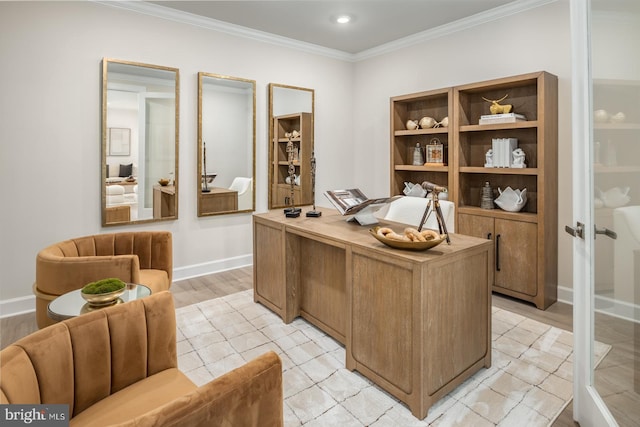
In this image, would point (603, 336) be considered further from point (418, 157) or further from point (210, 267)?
point (210, 267)

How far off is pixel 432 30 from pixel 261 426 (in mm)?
4262

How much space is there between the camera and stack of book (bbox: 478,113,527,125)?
3.16 meters

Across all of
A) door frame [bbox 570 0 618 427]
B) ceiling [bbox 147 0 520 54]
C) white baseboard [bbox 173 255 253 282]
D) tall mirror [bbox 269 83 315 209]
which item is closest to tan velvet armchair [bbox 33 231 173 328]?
white baseboard [bbox 173 255 253 282]

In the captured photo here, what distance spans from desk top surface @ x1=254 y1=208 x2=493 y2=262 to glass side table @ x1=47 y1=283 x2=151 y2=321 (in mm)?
1035

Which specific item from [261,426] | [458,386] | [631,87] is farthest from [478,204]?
[261,426]

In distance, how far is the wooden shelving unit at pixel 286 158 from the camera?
437cm

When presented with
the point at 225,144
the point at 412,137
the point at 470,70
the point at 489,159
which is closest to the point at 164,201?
the point at 225,144

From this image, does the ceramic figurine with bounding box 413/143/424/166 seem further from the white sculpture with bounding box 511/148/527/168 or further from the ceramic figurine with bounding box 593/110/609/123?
the ceramic figurine with bounding box 593/110/609/123

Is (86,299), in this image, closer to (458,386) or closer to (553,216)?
(458,386)

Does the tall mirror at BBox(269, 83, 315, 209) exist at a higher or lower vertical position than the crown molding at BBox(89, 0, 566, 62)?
lower

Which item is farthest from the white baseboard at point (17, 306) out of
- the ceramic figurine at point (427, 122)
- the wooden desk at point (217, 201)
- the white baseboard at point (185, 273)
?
the ceramic figurine at point (427, 122)

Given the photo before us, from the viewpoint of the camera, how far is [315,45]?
4.59 m

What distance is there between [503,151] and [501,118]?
29cm

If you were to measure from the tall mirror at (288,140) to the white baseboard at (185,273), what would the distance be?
77cm
